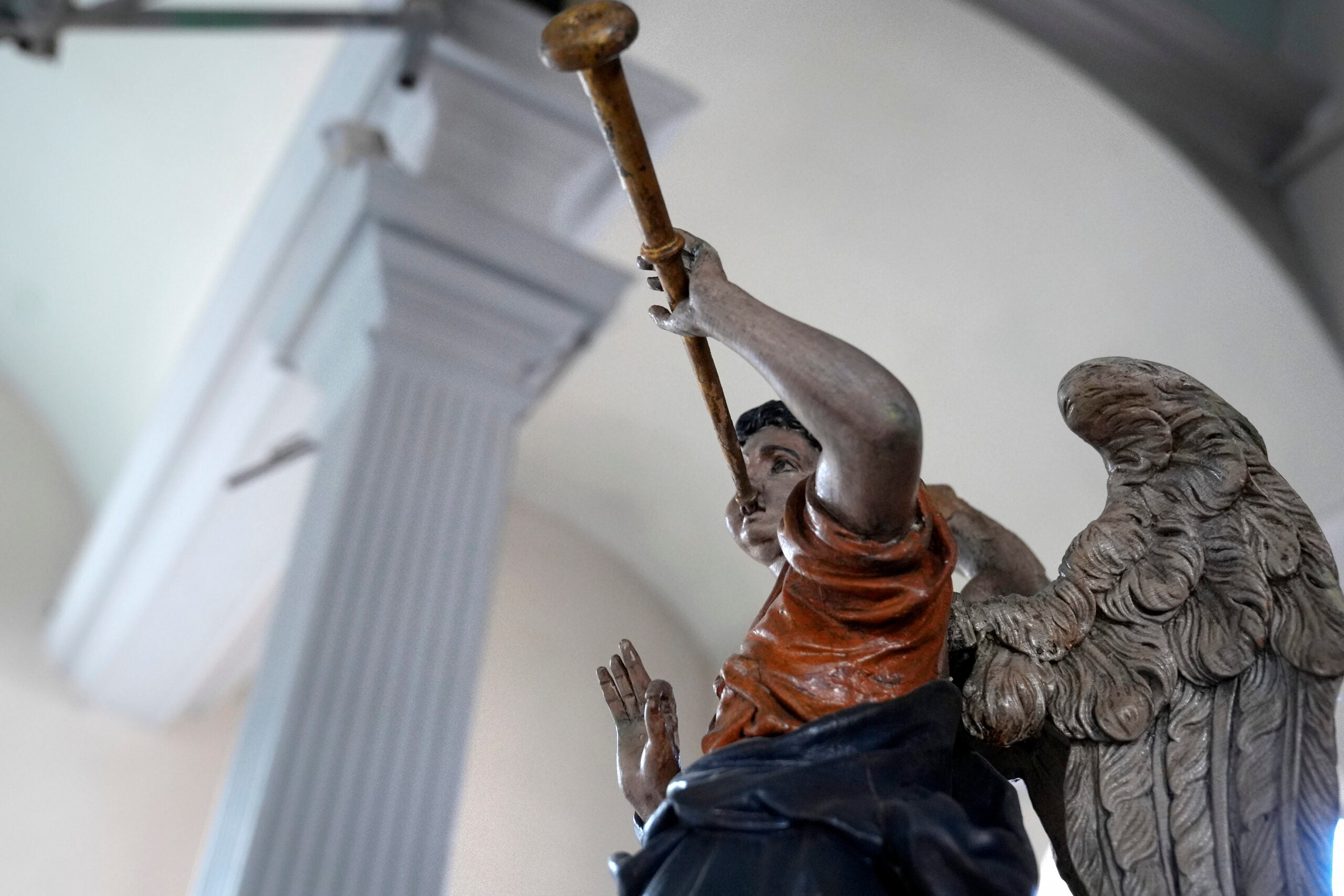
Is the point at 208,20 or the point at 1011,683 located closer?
the point at 1011,683

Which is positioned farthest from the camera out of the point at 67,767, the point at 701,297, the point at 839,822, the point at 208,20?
the point at 67,767

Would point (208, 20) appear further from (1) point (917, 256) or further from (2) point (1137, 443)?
(2) point (1137, 443)

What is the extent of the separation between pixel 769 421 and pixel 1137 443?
0.35 metres

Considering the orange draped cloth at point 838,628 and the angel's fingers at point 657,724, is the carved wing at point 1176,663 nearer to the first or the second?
the orange draped cloth at point 838,628

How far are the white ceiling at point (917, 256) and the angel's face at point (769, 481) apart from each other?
2476 mm

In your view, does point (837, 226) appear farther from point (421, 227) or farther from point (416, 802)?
point (416, 802)

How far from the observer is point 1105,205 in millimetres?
5289

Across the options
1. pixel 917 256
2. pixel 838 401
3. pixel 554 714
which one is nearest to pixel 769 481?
pixel 838 401

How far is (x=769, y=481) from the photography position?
4.41ft

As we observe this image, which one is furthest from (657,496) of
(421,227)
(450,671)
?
(450,671)

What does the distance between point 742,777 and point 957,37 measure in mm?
4571

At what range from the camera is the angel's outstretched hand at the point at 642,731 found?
50.1 inches

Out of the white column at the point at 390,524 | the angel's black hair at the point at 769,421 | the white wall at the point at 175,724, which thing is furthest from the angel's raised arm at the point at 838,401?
the white column at the point at 390,524

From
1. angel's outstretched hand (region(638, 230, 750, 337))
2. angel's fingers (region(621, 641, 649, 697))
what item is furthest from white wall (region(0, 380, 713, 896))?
angel's outstretched hand (region(638, 230, 750, 337))
